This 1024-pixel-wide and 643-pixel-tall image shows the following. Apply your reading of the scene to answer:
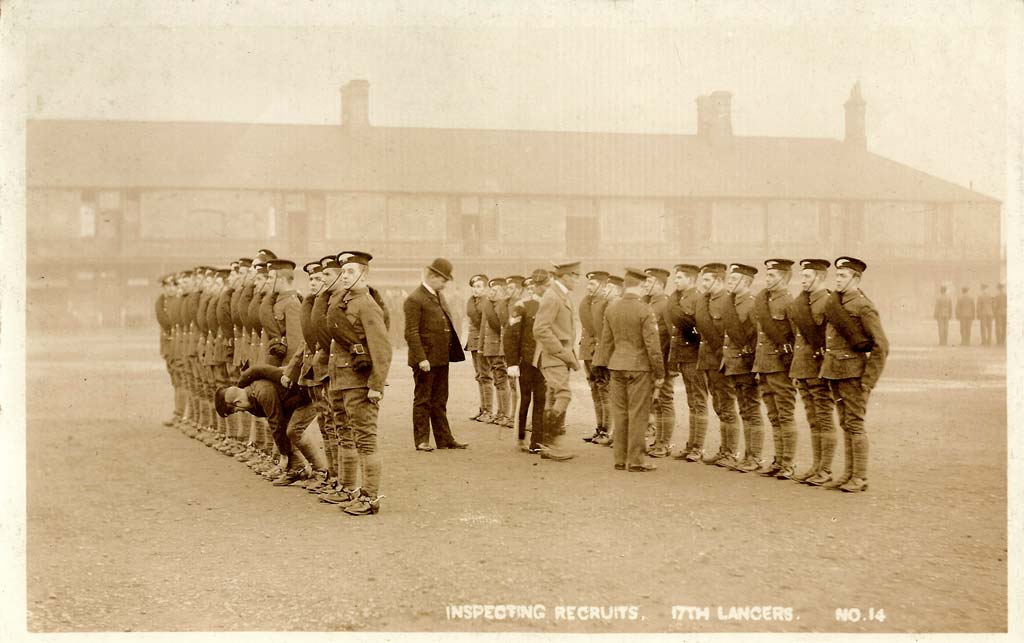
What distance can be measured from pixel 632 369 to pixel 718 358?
3.02 ft

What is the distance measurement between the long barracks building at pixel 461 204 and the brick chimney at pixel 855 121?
0.63ft

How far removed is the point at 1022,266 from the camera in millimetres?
6582

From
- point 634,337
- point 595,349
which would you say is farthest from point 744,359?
point 595,349

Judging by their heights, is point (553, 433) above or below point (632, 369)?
below

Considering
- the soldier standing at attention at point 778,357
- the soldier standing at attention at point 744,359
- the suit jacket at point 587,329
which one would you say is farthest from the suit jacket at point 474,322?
the soldier standing at attention at point 778,357

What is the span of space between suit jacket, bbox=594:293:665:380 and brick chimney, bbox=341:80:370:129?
30089mm

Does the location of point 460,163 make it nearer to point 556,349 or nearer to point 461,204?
point 461,204

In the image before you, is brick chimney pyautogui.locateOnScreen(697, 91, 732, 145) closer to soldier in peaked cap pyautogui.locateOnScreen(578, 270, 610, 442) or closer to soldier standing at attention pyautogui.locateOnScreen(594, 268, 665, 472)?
soldier in peaked cap pyautogui.locateOnScreen(578, 270, 610, 442)

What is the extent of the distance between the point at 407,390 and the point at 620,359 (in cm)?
789

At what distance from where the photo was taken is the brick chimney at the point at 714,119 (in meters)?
39.2

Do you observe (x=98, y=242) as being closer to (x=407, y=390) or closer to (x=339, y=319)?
(x=407, y=390)

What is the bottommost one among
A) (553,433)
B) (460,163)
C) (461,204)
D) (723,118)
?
(553,433)

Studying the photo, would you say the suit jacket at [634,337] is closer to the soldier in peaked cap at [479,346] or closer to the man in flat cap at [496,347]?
the man in flat cap at [496,347]

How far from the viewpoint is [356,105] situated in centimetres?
3675
